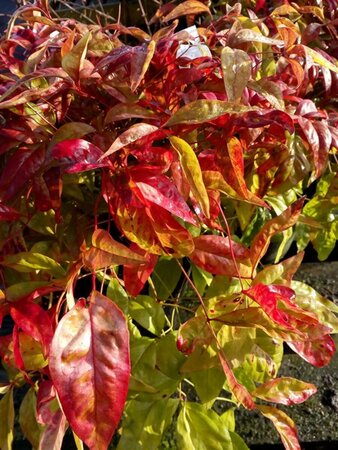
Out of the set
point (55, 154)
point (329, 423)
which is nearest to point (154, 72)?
point (55, 154)

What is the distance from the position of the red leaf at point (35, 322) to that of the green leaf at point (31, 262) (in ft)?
0.16

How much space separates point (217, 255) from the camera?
755 millimetres

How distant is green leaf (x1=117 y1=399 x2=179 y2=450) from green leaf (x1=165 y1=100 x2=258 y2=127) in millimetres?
417

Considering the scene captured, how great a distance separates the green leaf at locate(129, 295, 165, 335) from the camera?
0.88 m

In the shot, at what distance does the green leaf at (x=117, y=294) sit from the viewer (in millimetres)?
815

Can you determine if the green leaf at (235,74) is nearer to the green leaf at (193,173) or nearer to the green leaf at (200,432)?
the green leaf at (193,173)

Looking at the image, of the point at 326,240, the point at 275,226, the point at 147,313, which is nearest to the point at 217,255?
the point at 275,226

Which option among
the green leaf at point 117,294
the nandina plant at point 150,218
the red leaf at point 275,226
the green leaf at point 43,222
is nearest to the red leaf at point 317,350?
the nandina plant at point 150,218

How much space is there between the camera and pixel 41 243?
33.3 inches

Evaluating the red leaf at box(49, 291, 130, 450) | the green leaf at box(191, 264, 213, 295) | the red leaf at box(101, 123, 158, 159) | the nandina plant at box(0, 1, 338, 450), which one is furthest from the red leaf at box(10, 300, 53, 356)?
the green leaf at box(191, 264, 213, 295)

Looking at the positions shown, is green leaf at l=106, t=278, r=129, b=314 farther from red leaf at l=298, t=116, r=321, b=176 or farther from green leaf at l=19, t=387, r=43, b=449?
red leaf at l=298, t=116, r=321, b=176

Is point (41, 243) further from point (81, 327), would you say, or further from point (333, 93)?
point (333, 93)

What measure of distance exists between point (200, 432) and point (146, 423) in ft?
0.24

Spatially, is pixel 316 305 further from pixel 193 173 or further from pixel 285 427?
pixel 193 173
